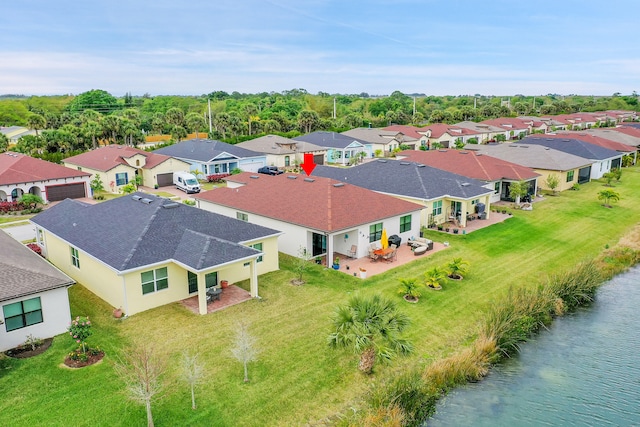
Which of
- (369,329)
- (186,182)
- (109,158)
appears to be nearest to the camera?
(369,329)

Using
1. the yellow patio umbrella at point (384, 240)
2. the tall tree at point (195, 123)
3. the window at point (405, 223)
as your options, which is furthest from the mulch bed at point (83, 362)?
the tall tree at point (195, 123)

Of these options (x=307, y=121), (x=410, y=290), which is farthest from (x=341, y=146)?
(x=410, y=290)

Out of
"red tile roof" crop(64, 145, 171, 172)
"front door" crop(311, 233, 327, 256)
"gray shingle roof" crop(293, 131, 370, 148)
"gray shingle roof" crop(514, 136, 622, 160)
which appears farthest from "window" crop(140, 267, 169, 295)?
"gray shingle roof" crop(514, 136, 622, 160)

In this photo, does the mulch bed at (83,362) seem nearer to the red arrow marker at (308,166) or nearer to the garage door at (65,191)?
the red arrow marker at (308,166)

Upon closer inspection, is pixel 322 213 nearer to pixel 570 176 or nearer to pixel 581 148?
pixel 570 176

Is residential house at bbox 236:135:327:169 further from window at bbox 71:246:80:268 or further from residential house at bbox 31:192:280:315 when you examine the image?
window at bbox 71:246:80:268

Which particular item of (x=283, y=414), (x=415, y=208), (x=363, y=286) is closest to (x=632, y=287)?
(x=415, y=208)

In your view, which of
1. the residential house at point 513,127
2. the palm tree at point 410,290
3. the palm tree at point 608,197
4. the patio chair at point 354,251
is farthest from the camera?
the residential house at point 513,127
